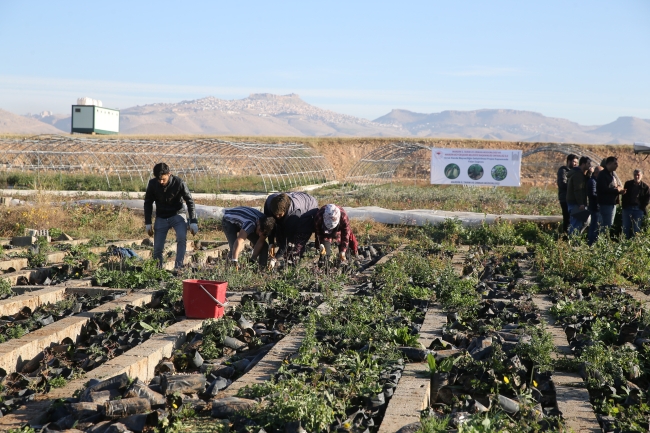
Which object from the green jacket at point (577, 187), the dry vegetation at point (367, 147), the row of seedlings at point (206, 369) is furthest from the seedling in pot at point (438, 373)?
the dry vegetation at point (367, 147)

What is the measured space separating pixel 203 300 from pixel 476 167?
79.8ft

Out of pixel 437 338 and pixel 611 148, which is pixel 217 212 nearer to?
pixel 437 338

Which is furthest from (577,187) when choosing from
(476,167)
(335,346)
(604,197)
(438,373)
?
(476,167)

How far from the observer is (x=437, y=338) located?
5.70 m

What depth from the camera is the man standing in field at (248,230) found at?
8375 mm

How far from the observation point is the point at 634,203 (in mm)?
11648

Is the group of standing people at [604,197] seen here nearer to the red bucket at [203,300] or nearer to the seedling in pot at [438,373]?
the red bucket at [203,300]

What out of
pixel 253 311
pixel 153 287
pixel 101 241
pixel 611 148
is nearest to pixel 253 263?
pixel 153 287

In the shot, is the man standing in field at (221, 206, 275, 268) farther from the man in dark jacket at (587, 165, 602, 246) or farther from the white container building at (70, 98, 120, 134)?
the white container building at (70, 98, 120, 134)

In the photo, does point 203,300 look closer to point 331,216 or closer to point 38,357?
point 38,357

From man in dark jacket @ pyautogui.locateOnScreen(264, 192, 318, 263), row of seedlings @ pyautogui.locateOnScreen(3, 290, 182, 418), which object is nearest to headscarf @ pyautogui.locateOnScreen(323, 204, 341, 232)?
man in dark jacket @ pyautogui.locateOnScreen(264, 192, 318, 263)

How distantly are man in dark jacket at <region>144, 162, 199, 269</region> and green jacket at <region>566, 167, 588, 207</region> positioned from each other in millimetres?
6393

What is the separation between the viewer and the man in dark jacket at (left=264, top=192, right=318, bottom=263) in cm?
835

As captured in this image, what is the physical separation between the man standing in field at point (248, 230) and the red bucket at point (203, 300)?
1.76m
